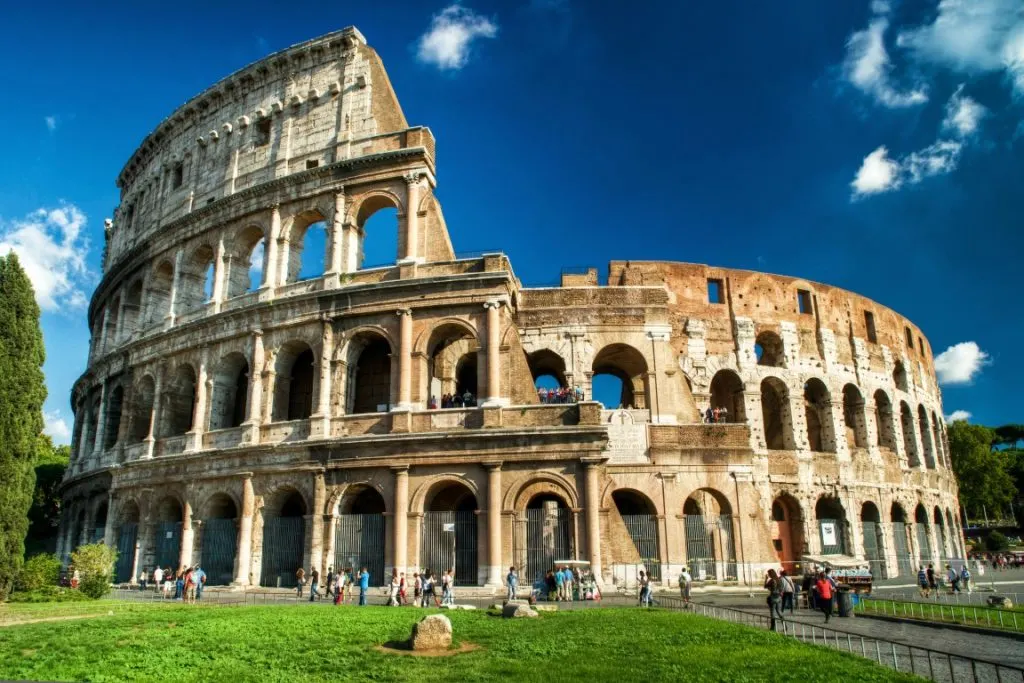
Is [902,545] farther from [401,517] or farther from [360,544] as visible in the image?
[360,544]

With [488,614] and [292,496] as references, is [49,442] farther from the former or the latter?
[488,614]

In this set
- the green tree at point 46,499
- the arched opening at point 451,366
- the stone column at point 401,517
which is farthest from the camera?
the green tree at point 46,499

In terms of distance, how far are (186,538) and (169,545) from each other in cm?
107

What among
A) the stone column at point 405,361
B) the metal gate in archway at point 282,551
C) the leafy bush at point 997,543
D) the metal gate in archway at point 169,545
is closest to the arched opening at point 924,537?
the leafy bush at point 997,543

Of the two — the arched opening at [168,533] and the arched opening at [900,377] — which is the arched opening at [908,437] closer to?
the arched opening at [900,377]

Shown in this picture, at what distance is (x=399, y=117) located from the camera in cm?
2548

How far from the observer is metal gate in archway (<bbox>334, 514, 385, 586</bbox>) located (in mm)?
20344

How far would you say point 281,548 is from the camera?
2150 cm

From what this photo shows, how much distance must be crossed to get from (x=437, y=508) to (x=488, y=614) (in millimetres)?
7472

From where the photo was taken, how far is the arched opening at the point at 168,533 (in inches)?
916

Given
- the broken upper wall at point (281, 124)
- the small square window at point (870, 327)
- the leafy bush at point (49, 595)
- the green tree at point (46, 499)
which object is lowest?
the leafy bush at point (49, 595)

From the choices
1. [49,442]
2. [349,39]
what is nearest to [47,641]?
[349,39]

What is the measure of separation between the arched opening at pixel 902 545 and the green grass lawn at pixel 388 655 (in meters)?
21.1

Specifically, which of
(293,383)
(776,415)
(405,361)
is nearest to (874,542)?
(776,415)
